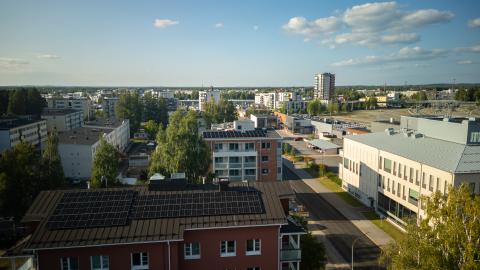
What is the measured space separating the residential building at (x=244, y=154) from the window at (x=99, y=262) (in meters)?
33.8

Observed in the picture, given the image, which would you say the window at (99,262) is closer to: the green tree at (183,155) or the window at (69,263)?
the window at (69,263)

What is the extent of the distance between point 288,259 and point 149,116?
10945 centimetres

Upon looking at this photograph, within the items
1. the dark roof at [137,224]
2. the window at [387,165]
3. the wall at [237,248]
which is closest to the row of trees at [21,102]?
the dark roof at [137,224]

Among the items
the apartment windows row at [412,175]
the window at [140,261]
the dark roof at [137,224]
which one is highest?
the dark roof at [137,224]

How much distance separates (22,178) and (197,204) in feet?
90.9

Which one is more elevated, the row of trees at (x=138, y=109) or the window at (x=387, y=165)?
the row of trees at (x=138, y=109)

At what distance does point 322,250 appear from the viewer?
27672mm

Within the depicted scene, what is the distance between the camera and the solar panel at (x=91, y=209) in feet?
70.9

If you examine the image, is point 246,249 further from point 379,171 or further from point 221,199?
point 379,171

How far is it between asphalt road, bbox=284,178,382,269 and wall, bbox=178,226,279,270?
525 inches

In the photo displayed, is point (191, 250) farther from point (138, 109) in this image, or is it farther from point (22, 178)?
point (138, 109)

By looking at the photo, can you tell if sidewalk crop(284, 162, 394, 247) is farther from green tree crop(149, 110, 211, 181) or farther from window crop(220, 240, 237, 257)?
window crop(220, 240, 237, 257)

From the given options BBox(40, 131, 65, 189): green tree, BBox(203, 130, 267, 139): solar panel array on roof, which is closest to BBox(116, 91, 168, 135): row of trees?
BBox(203, 130, 267, 139): solar panel array on roof

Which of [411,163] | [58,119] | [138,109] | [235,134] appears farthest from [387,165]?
[58,119]
